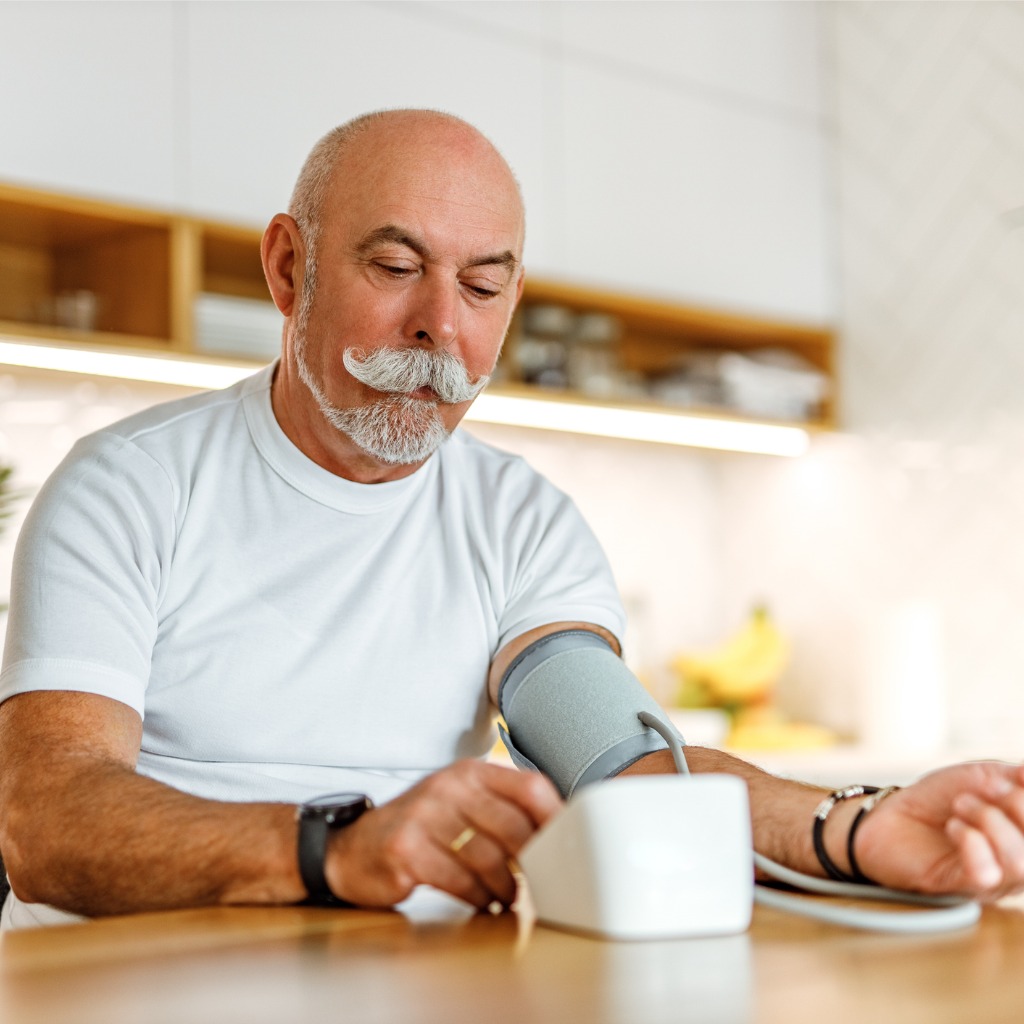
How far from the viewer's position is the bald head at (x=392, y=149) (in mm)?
1347

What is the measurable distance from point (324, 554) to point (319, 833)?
0.54m

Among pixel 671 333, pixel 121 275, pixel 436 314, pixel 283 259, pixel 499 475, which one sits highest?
pixel 671 333

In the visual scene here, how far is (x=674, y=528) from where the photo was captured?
3.70m

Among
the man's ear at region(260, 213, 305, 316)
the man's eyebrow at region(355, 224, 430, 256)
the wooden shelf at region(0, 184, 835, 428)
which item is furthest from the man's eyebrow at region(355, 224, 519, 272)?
the wooden shelf at region(0, 184, 835, 428)

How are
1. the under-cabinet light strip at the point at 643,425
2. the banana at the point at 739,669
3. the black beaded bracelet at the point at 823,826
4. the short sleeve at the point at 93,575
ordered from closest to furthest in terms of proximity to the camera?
the black beaded bracelet at the point at 823,826 < the short sleeve at the point at 93,575 < the under-cabinet light strip at the point at 643,425 < the banana at the point at 739,669

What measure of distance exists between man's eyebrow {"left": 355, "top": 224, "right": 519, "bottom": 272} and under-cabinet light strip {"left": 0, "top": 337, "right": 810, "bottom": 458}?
4.34ft

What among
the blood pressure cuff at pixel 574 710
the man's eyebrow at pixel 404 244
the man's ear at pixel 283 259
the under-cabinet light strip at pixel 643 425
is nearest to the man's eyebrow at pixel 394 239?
the man's eyebrow at pixel 404 244

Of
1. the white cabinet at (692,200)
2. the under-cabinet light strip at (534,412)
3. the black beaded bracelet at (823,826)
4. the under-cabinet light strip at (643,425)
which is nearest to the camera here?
the black beaded bracelet at (823,826)

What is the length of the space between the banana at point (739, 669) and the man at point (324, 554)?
194 centimetres

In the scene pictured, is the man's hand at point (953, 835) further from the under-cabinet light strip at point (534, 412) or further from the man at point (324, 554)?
the under-cabinet light strip at point (534, 412)

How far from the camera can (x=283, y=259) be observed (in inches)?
58.9

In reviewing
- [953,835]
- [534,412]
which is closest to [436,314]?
[953,835]

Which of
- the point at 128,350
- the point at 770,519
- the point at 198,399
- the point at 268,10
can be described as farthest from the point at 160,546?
the point at 770,519

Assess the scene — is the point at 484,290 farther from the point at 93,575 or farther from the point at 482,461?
the point at 93,575
